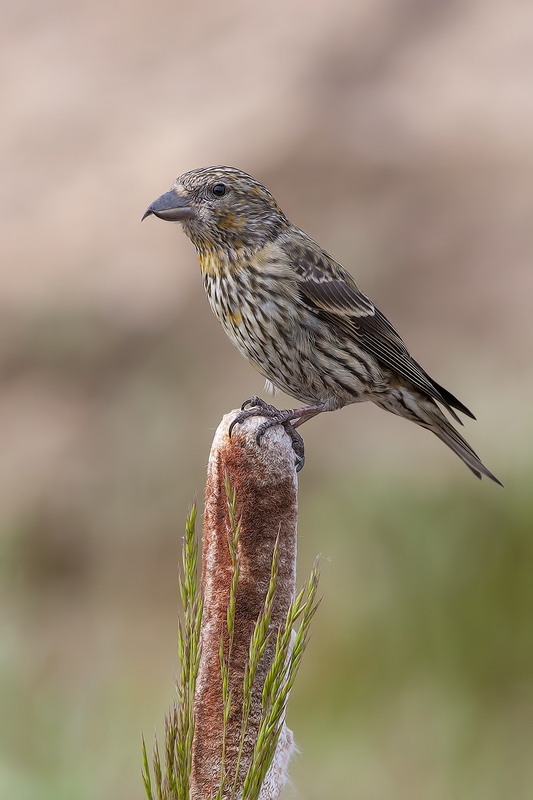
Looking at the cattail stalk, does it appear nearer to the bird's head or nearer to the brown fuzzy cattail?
the brown fuzzy cattail

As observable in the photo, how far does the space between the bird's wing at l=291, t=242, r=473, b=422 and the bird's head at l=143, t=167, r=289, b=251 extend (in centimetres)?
22

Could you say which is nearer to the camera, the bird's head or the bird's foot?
the bird's foot

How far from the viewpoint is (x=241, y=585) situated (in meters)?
2.00

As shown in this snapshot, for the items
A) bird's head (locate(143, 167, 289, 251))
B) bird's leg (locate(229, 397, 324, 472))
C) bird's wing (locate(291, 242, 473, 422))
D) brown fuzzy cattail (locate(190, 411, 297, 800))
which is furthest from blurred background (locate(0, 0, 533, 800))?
brown fuzzy cattail (locate(190, 411, 297, 800))

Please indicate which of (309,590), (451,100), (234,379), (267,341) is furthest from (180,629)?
(451,100)

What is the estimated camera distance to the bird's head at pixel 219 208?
127 inches

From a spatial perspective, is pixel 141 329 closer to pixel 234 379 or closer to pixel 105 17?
pixel 234 379

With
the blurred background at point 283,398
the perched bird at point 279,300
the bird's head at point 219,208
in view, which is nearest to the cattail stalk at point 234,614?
the perched bird at point 279,300

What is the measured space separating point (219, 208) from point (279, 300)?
41 centimetres

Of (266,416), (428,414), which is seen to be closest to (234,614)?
(266,416)

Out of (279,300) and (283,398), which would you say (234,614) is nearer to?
(279,300)

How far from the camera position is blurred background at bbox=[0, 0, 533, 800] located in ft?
15.6

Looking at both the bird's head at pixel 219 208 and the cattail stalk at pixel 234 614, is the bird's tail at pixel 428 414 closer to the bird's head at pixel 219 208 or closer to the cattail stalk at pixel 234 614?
the bird's head at pixel 219 208

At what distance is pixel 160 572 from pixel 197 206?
3.63m
